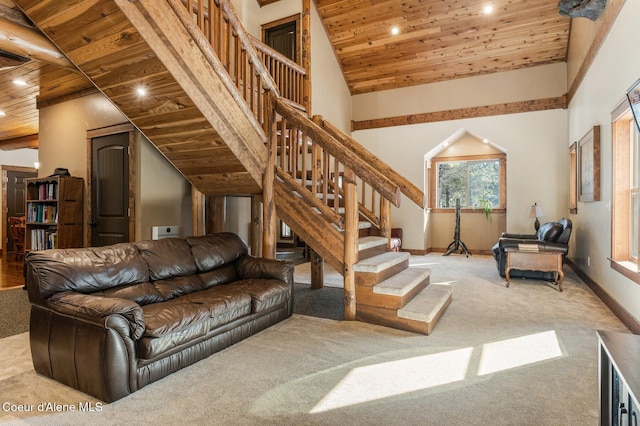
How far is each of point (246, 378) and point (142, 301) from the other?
101 centimetres

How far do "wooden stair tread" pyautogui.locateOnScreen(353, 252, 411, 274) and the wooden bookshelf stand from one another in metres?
4.04

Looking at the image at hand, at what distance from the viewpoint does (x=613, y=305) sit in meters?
3.56

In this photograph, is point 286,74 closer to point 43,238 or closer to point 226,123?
point 226,123

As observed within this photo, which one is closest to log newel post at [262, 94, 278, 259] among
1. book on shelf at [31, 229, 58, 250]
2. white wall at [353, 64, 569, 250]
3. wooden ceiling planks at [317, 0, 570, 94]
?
book on shelf at [31, 229, 58, 250]

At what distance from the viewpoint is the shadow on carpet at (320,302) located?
3.62 metres

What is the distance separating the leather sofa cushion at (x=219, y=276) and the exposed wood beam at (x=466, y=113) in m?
5.63

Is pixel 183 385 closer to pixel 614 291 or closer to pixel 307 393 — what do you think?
pixel 307 393

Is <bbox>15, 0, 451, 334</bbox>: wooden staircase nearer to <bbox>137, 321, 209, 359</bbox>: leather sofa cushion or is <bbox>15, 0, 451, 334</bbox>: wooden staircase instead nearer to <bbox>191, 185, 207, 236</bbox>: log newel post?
<bbox>191, 185, 207, 236</bbox>: log newel post

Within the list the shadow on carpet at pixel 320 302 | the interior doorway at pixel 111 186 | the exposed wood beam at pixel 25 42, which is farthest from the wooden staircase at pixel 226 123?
the interior doorway at pixel 111 186

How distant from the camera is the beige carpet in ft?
6.05

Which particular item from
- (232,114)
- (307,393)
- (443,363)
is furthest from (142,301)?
(443,363)

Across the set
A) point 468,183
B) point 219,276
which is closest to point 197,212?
point 219,276

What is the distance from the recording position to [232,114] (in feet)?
11.5

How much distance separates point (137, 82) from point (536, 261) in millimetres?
4895
